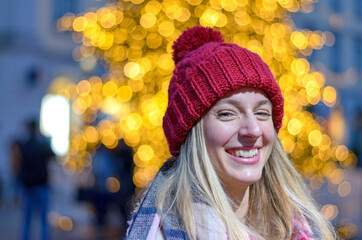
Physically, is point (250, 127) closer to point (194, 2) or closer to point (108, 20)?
point (194, 2)

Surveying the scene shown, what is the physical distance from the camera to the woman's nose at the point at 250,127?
2.08 metres

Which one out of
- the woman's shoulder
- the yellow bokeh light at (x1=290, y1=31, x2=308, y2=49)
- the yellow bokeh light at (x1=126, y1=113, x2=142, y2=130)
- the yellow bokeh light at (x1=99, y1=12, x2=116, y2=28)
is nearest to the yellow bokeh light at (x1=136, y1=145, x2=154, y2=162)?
the yellow bokeh light at (x1=126, y1=113, x2=142, y2=130)

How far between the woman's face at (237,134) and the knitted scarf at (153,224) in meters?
0.26

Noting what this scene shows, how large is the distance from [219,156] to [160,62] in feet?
14.0

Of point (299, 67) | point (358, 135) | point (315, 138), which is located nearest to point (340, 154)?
point (315, 138)

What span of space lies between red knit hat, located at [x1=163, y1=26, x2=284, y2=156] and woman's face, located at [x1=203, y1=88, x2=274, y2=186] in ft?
0.14

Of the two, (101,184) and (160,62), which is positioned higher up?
(160,62)

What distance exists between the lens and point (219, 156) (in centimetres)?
210

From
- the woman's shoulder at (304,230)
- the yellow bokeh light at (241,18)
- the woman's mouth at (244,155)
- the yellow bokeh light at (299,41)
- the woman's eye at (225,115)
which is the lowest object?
the woman's shoulder at (304,230)

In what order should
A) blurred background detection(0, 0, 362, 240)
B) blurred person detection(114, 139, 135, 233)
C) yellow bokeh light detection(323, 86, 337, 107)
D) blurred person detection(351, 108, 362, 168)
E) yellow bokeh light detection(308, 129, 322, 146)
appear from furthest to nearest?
blurred person detection(351, 108, 362, 168)
yellow bokeh light detection(323, 86, 337, 107)
blurred person detection(114, 139, 135, 233)
yellow bokeh light detection(308, 129, 322, 146)
blurred background detection(0, 0, 362, 240)

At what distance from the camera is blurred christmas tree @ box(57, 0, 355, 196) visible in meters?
6.20

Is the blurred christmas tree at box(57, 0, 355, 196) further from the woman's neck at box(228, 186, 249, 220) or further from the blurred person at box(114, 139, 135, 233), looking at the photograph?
the woman's neck at box(228, 186, 249, 220)

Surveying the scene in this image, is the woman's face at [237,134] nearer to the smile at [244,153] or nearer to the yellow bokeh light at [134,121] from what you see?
the smile at [244,153]

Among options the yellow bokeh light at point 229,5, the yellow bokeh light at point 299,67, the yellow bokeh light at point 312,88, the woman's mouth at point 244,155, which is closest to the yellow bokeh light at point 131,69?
the yellow bokeh light at point 229,5
